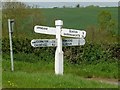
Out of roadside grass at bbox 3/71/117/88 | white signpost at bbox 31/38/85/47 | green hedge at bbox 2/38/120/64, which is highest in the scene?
white signpost at bbox 31/38/85/47

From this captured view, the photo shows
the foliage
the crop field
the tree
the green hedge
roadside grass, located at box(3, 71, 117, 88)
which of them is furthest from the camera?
the foliage

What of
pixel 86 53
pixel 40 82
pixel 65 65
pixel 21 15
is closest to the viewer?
pixel 40 82

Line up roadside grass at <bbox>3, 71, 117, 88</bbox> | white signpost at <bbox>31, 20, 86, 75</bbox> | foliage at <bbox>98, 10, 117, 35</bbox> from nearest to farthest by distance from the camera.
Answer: roadside grass at <bbox>3, 71, 117, 88</bbox> < white signpost at <bbox>31, 20, 86, 75</bbox> < foliage at <bbox>98, 10, 117, 35</bbox>

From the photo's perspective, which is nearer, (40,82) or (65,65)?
(40,82)

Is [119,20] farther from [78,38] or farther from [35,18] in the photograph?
[78,38]

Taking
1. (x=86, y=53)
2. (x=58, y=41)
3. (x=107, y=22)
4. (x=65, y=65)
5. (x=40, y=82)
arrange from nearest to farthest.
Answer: (x=40, y=82), (x=58, y=41), (x=65, y=65), (x=86, y=53), (x=107, y=22)

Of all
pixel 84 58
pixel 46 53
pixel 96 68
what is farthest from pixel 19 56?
pixel 96 68

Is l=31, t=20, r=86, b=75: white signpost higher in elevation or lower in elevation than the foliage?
higher

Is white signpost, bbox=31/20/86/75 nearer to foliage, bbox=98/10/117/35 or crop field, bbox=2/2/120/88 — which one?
crop field, bbox=2/2/120/88

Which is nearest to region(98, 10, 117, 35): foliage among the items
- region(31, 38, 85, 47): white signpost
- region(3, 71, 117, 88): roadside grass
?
region(31, 38, 85, 47): white signpost

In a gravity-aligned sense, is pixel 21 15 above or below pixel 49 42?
below

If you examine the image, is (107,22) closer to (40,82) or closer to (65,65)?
(65,65)

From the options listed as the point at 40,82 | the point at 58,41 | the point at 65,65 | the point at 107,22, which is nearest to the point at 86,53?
the point at 65,65

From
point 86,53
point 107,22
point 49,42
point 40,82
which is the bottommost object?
point 86,53
